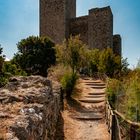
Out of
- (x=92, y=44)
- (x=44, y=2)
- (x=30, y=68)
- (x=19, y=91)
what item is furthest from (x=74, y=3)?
(x=19, y=91)

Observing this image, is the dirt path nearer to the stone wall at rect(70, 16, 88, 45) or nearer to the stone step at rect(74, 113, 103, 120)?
the stone step at rect(74, 113, 103, 120)

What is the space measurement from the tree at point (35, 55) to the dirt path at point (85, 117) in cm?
1637

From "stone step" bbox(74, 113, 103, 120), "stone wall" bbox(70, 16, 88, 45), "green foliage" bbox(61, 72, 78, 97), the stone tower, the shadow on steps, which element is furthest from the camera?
"stone wall" bbox(70, 16, 88, 45)

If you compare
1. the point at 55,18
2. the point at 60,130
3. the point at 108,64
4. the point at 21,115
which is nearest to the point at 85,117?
the point at 60,130

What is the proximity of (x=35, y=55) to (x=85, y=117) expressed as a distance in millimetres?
23594

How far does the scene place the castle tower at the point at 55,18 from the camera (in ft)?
157

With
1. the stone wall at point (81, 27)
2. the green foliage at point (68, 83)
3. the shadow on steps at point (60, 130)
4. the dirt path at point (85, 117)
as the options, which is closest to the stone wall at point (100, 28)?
the stone wall at point (81, 27)

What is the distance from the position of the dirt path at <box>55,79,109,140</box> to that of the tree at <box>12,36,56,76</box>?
16.4 m

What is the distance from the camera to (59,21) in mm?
48312

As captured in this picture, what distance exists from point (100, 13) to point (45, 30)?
727cm

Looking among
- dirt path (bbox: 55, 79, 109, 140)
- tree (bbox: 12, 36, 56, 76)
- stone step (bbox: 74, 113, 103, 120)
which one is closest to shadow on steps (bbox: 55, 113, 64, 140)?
dirt path (bbox: 55, 79, 109, 140)

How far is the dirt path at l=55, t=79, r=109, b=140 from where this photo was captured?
10.7m

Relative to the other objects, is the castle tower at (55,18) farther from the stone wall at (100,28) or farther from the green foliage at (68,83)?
the green foliage at (68,83)

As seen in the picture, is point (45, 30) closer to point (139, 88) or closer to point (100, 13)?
point (100, 13)
